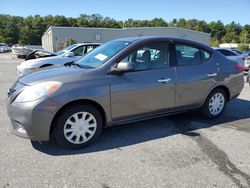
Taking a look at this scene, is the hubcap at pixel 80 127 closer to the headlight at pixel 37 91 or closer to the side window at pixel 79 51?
the headlight at pixel 37 91

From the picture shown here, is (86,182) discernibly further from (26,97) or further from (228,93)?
(228,93)

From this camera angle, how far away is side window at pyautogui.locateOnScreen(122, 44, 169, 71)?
15.1ft

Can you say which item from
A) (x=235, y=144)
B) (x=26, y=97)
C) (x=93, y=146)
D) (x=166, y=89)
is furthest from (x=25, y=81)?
(x=235, y=144)

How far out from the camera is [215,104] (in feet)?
18.7

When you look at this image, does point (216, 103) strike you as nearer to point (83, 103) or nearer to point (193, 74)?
point (193, 74)

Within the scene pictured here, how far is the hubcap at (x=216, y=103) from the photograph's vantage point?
5637 millimetres

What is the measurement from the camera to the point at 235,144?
4.46 m

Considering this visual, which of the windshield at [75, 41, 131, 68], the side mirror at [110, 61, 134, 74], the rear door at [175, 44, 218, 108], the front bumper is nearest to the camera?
the front bumper

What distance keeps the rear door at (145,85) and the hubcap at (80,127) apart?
0.39 metres

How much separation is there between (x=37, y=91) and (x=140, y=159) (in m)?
1.70

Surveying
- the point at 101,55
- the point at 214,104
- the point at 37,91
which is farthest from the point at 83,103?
the point at 214,104

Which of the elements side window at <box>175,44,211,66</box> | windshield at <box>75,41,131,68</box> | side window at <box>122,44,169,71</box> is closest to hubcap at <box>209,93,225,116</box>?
side window at <box>175,44,211,66</box>

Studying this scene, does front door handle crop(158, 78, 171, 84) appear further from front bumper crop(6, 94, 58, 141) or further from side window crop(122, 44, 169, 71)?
front bumper crop(6, 94, 58, 141)

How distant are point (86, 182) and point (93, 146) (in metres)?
1.07
